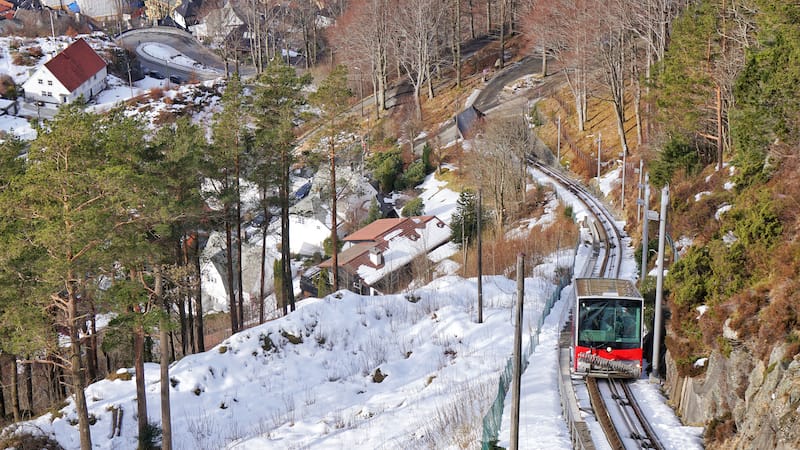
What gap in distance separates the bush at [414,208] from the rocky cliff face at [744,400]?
39.7 metres

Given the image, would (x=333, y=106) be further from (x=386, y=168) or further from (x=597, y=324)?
(x=386, y=168)

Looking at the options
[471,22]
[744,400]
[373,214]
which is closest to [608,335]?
[744,400]

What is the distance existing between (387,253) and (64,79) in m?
54.8

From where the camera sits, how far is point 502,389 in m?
18.6

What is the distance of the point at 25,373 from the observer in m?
33.0

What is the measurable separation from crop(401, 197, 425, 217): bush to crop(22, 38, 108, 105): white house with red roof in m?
46.0

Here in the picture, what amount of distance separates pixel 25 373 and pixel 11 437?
1278 centimetres

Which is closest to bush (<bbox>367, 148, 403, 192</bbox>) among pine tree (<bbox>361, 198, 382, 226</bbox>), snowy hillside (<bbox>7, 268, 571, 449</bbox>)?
pine tree (<bbox>361, 198, 382, 226</bbox>)

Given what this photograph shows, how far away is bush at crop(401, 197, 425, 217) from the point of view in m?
57.7

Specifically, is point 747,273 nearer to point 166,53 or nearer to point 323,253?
point 323,253

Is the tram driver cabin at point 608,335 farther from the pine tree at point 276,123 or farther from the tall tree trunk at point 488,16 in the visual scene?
the tall tree trunk at point 488,16

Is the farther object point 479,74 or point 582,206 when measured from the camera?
point 479,74

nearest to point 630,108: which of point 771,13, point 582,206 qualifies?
point 582,206

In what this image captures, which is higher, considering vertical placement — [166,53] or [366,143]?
[166,53]
